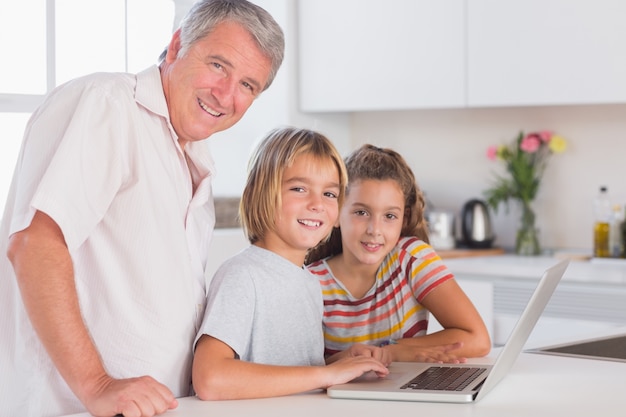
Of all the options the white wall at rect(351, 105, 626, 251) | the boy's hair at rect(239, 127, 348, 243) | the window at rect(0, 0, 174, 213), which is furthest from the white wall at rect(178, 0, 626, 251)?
the boy's hair at rect(239, 127, 348, 243)

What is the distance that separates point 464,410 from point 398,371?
30 centimetres

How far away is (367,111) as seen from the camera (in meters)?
4.83

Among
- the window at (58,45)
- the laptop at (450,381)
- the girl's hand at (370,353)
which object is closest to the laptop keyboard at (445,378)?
the laptop at (450,381)

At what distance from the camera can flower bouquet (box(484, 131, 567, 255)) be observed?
420 centimetres

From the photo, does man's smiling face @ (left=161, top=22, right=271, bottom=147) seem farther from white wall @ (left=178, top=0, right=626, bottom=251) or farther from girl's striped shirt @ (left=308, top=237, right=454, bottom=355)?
white wall @ (left=178, top=0, right=626, bottom=251)

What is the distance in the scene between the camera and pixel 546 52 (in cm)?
388

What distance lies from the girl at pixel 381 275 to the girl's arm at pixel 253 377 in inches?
19.1

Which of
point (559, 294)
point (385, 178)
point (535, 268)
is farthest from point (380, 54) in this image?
point (385, 178)

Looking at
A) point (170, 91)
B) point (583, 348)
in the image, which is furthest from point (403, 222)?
point (170, 91)

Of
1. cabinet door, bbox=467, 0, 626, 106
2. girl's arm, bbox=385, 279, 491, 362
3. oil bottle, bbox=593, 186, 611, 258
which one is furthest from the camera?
oil bottle, bbox=593, 186, 611, 258

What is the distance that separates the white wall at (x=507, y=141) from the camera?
414 cm

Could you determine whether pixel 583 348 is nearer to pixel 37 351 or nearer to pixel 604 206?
pixel 37 351

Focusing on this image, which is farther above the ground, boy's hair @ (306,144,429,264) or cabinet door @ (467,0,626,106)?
cabinet door @ (467,0,626,106)

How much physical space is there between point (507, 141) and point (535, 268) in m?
0.82
